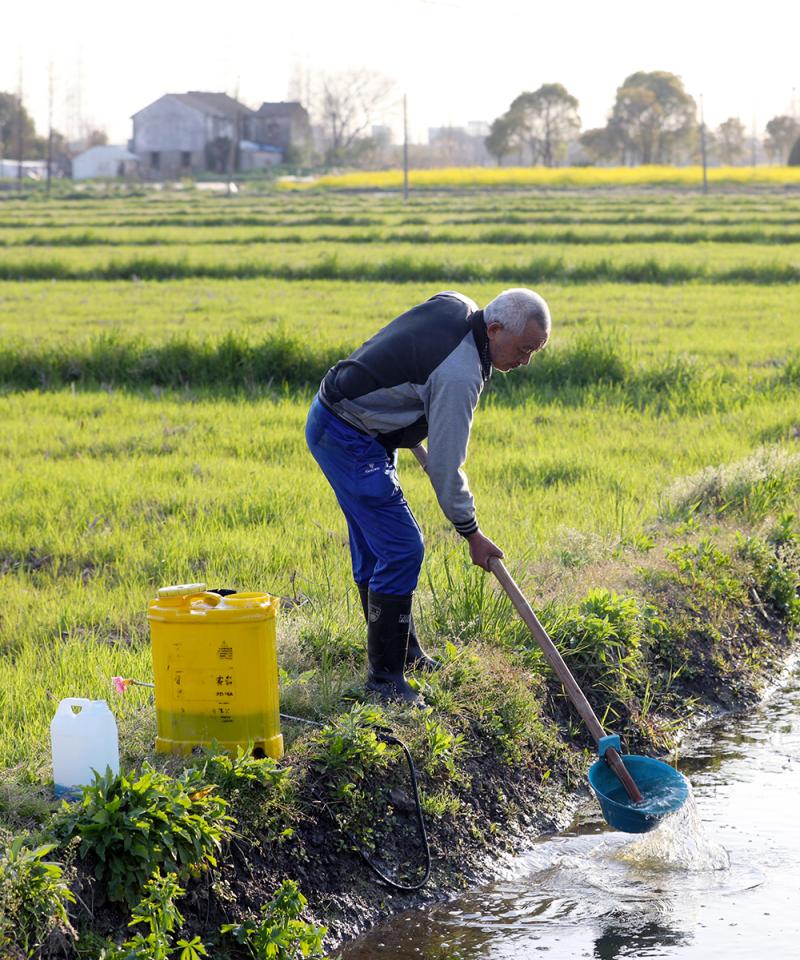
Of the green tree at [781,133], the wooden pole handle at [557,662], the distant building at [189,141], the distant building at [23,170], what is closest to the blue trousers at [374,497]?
the wooden pole handle at [557,662]

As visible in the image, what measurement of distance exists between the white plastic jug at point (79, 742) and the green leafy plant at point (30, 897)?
1.63ft

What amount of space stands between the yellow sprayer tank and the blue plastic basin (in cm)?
132

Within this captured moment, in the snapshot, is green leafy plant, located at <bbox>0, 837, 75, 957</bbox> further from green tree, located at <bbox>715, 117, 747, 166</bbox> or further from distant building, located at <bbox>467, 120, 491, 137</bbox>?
distant building, located at <bbox>467, 120, 491, 137</bbox>

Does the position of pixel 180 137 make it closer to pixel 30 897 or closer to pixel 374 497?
pixel 374 497

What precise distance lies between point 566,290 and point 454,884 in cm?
1468

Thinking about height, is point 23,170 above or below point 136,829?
above

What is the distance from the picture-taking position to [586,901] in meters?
4.33

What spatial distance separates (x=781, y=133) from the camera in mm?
100938

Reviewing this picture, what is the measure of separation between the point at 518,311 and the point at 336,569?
2.43 m

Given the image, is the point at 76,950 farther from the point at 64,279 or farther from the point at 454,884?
the point at 64,279

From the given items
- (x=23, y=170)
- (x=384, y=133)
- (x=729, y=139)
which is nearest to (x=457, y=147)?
(x=384, y=133)

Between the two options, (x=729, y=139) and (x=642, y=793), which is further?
(x=729, y=139)

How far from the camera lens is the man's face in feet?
14.2

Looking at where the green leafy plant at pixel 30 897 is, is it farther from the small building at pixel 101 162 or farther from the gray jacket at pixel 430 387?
the small building at pixel 101 162
